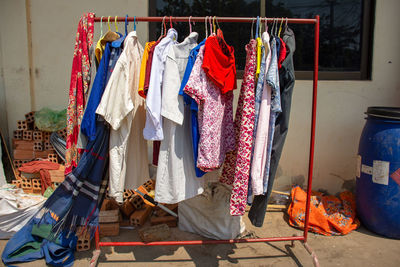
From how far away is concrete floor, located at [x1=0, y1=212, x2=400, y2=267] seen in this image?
8.93 ft

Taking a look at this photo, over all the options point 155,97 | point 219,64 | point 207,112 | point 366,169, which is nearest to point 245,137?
point 207,112

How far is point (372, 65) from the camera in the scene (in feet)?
12.0

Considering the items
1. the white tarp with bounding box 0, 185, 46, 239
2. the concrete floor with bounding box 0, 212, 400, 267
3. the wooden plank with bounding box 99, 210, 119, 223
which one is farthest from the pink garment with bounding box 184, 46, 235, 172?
the white tarp with bounding box 0, 185, 46, 239

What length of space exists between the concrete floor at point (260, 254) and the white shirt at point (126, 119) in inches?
29.8

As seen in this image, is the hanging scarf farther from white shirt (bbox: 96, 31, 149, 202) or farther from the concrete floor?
the concrete floor

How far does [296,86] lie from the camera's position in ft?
Answer: 12.1

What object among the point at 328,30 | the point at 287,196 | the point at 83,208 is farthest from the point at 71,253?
the point at 328,30

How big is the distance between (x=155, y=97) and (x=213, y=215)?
1.43 m

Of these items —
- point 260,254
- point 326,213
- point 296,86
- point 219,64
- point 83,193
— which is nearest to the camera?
point 219,64

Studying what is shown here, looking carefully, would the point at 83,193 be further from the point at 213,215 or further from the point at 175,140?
the point at 213,215

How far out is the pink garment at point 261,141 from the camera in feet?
7.36

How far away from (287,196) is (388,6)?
247 cm

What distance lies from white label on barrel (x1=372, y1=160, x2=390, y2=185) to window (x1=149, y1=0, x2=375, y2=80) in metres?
1.22

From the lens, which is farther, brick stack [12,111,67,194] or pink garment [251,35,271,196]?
brick stack [12,111,67,194]
